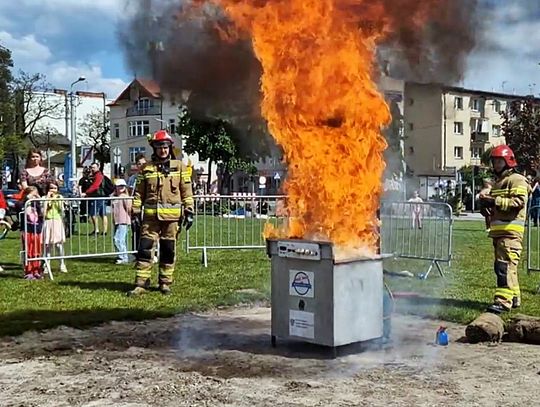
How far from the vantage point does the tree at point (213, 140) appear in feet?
36.5

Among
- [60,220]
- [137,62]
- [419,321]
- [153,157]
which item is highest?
[137,62]

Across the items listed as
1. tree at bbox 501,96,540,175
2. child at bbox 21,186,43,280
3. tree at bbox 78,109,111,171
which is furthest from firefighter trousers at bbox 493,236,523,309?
tree at bbox 78,109,111,171

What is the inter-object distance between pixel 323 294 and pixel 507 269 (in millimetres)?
3353

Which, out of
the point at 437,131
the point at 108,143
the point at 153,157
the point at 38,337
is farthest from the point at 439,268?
the point at 108,143

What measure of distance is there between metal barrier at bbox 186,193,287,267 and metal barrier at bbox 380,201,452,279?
2400mm

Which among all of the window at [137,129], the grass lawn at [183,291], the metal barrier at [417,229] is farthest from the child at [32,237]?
the window at [137,129]

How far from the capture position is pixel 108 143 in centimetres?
7794

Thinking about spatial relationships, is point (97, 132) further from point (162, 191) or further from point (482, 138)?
point (162, 191)

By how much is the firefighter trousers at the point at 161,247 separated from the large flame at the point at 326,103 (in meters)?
3.56

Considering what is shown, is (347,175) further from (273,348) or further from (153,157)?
(153,157)

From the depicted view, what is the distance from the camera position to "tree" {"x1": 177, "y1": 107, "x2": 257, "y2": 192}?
36.5 feet

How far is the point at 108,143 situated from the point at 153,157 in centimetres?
7030

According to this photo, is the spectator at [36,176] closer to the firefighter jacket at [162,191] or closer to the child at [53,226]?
the child at [53,226]

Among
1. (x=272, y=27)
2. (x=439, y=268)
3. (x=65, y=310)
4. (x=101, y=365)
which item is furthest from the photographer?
(x=439, y=268)
